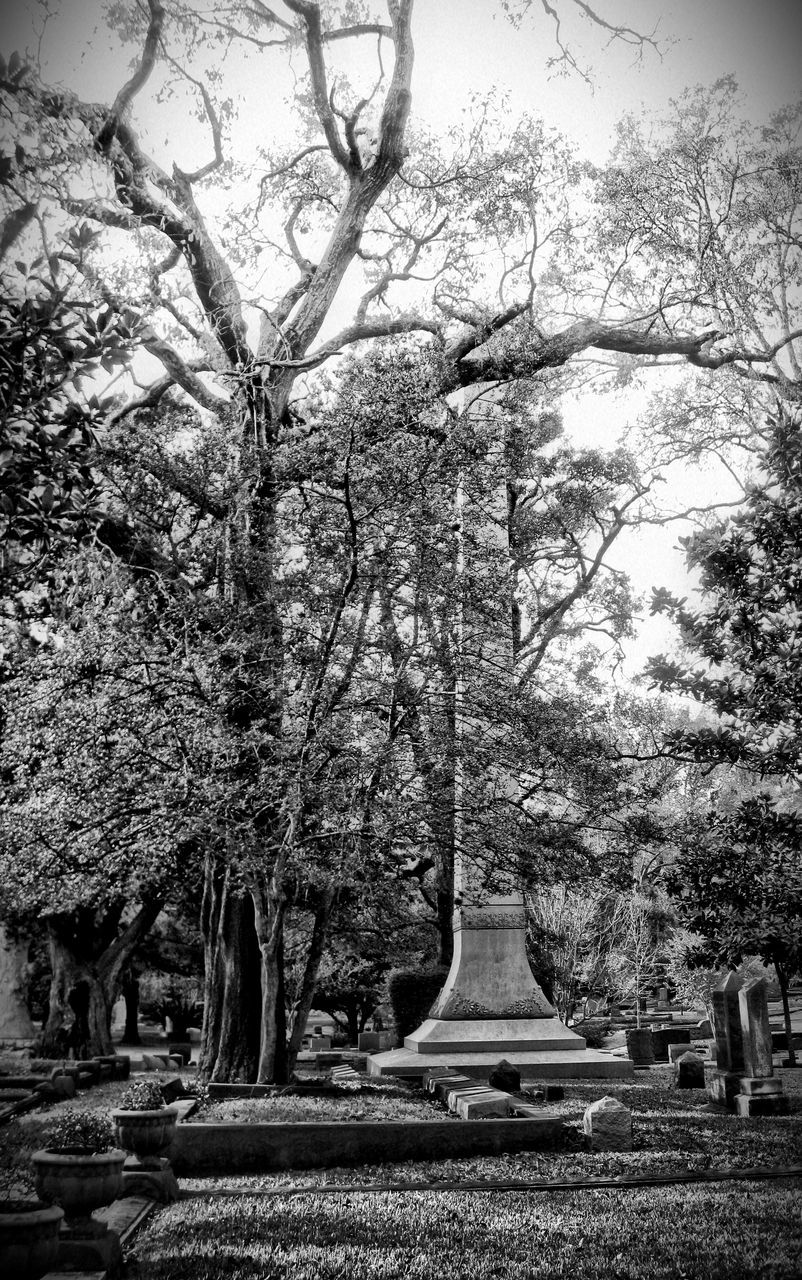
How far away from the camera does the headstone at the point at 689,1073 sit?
1465 centimetres

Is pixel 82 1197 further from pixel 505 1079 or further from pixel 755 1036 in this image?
pixel 755 1036

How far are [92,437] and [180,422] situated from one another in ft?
26.2

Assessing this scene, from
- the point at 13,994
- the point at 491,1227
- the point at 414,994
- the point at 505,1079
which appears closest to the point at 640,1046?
the point at 414,994

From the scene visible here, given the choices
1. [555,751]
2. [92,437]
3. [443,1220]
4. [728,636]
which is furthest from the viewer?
[555,751]

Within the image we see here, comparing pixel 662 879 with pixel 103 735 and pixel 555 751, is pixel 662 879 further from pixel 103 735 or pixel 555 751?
pixel 103 735

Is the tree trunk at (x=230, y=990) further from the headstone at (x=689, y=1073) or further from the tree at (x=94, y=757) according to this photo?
the headstone at (x=689, y=1073)

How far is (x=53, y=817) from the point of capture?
11148 millimetres

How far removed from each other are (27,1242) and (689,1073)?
513 inches

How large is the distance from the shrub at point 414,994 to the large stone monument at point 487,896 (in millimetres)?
3011

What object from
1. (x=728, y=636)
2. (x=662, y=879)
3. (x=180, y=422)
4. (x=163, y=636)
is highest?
(x=180, y=422)

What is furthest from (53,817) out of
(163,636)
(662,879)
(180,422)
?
(662,879)

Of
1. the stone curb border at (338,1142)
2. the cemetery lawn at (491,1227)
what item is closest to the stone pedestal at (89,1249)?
the cemetery lawn at (491,1227)

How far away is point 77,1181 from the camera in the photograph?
519 cm

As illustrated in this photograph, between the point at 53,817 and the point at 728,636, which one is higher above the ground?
the point at 728,636
